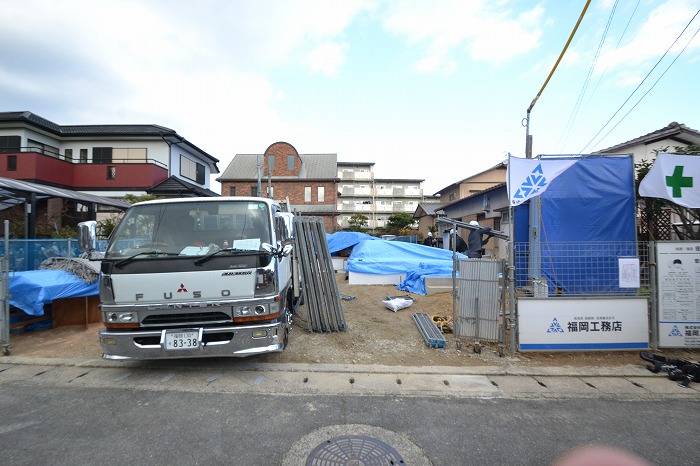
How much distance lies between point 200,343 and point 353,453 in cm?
197

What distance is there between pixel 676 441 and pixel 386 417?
229cm

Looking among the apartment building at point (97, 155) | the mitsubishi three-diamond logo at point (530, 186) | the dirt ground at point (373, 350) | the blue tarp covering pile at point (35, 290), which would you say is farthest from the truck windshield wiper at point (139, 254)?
the apartment building at point (97, 155)

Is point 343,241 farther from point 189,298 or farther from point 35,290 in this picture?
point 189,298

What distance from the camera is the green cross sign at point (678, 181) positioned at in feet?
15.7

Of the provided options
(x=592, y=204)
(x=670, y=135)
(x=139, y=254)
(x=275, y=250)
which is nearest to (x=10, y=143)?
(x=139, y=254)

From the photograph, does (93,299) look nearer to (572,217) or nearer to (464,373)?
(464,373)

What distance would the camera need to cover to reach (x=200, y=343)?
3547mm

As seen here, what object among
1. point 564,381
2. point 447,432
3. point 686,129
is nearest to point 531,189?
point 564,381

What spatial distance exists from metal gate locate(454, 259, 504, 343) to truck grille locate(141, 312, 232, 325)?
3.16 meters

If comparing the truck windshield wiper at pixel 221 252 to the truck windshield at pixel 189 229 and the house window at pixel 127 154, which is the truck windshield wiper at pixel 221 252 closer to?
the truck windshield at pixel 189 229

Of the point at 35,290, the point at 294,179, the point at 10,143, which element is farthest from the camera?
the point at 294,179

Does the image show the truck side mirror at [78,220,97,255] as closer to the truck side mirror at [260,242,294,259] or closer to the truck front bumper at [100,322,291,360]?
the truck front bumper at [100,322,291,360]

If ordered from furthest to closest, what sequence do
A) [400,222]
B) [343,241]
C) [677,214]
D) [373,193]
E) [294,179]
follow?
[373,193] < [400,222] < [294,179] < [343,241] < [677,214]

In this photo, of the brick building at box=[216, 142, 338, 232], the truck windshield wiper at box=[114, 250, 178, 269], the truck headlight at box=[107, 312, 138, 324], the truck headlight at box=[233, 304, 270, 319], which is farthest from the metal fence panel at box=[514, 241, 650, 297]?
the brick building at box=[216, 142, 338, 232]
